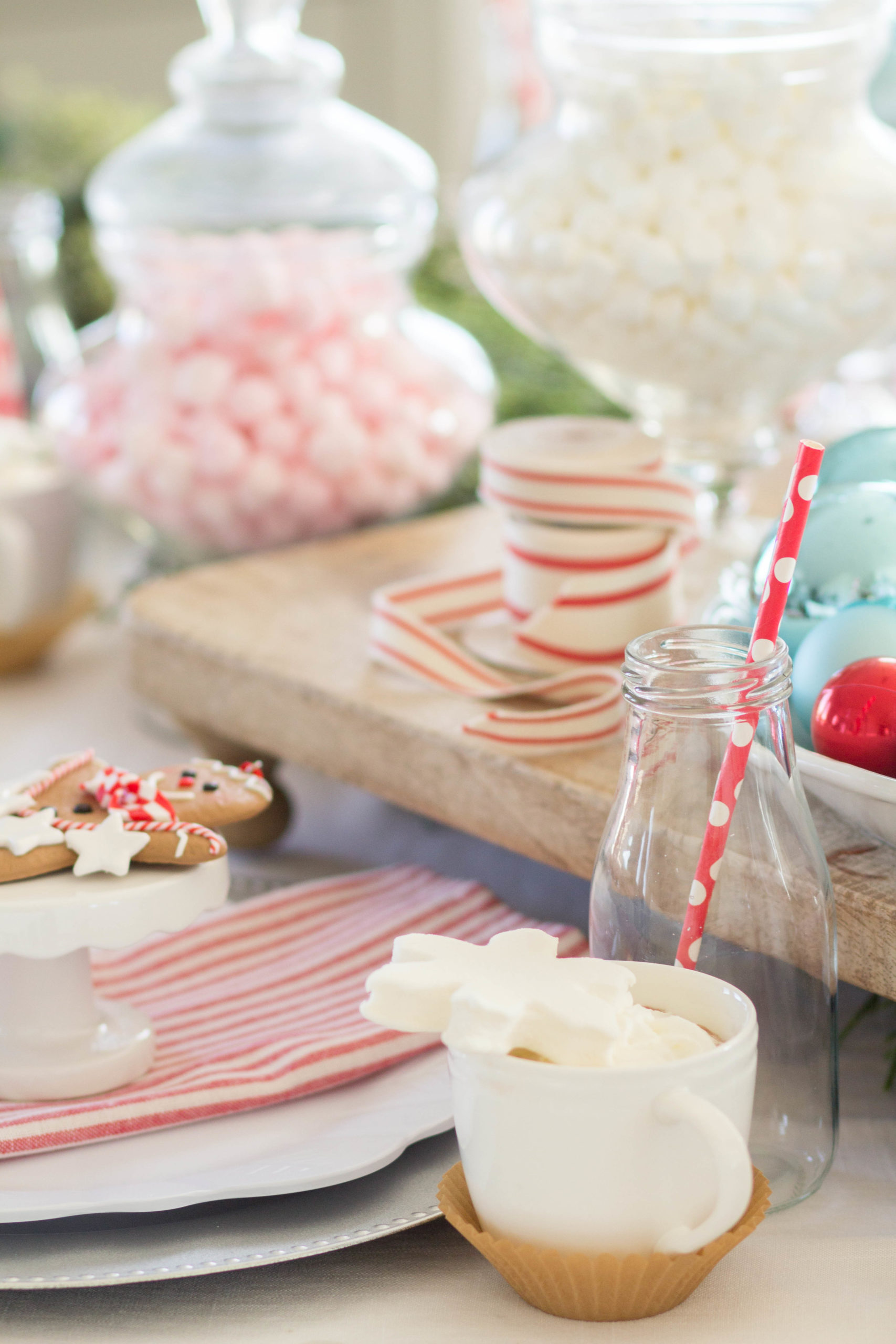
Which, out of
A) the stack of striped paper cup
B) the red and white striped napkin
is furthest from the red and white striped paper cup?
the red and white striped napkin

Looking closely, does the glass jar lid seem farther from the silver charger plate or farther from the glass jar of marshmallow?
the silver charger plate

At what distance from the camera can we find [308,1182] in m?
0.37

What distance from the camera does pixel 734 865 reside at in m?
0.36

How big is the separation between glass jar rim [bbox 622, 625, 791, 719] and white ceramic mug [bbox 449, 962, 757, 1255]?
0.07 metres

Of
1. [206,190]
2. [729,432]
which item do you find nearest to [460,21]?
[206,190]

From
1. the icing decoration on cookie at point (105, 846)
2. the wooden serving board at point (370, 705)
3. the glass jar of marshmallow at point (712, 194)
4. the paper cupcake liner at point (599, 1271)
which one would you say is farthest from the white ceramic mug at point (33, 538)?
the paper cupcake liner at point (599, 1271)

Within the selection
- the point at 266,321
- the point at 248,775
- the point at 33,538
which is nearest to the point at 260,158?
the point at 266,321

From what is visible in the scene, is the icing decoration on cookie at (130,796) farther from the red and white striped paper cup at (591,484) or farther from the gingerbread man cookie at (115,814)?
the red and white striped paper cup at (591,484)

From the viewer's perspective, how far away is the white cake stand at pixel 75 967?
15.1 inches

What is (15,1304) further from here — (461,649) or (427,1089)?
(461,649)

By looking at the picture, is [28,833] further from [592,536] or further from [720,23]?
[720,23]

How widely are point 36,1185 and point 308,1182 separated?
7 centimetres

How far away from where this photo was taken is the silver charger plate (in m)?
0.35

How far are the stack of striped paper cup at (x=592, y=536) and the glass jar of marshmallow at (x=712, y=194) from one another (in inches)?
2.1
